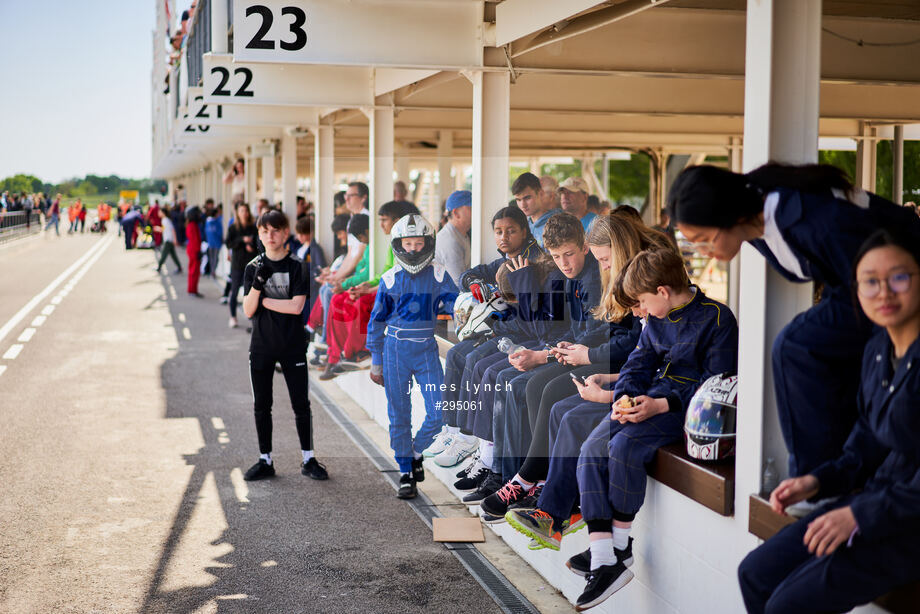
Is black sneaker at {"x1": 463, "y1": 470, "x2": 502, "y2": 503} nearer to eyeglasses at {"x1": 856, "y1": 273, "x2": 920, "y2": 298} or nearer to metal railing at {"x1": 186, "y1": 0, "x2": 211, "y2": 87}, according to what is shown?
eyeglasses at {"x1": 856, "y1": 273, "x2": 920, "y2": 298}

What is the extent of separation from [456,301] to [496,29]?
2.41 m

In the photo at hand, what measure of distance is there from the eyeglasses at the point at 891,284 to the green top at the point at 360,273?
8.33 m

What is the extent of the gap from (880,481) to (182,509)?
5126 mm

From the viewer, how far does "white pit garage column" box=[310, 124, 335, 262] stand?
48.5ft

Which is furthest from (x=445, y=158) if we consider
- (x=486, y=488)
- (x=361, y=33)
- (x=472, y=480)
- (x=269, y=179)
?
(x=486, y=488)

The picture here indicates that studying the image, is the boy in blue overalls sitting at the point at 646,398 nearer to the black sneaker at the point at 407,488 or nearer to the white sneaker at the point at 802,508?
the white sneaker at the point at 802,508

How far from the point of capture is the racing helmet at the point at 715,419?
13.9 feet

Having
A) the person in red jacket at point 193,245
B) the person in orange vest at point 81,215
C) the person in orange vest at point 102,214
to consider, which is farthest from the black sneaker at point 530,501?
the person in orange vest at point 102,214

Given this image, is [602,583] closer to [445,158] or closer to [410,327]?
[410,327]

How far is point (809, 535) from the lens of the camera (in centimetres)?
299

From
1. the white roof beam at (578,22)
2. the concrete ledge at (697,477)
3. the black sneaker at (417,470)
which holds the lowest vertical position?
the black sneaker at (417,470)

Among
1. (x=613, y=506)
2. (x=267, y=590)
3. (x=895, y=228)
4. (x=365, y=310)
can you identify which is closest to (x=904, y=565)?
(x=895, y=228)

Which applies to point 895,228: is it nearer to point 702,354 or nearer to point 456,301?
point 702,354

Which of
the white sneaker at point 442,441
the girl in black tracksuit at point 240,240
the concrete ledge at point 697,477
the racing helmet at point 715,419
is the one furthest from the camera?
the girl in black tracksuit at point 240,240
